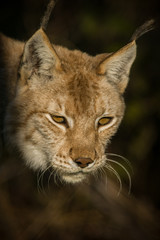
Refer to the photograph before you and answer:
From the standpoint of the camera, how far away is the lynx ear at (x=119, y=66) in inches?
155

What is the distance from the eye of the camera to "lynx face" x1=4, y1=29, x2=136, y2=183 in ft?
12.0

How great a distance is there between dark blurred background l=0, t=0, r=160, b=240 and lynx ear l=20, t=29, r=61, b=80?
2.66 meters

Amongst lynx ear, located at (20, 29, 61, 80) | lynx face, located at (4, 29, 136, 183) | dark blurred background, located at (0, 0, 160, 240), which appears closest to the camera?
lynx ear, located at (20, 29, 61, 80)

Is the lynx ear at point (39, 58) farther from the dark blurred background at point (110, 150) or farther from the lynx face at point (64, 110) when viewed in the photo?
the dark blurred background at point (110, 150)

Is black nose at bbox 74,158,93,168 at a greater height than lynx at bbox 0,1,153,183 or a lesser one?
lesser

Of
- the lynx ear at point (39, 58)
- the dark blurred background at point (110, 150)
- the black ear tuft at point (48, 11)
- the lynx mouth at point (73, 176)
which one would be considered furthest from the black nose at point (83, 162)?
the dark blurred background at point (110, 150)

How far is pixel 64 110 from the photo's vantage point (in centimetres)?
371

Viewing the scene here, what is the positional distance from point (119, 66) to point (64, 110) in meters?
0.88

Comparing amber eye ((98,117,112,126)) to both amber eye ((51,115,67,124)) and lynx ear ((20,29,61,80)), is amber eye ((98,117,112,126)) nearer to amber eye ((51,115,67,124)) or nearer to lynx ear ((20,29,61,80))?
amber eye ((51,115,67,124))

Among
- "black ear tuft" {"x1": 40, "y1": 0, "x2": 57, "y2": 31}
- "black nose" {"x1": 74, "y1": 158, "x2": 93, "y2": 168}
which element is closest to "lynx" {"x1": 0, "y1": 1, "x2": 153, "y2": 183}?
"black nose" {"x1": 74, "y1": 158, "x2": 93, "y2": 168}

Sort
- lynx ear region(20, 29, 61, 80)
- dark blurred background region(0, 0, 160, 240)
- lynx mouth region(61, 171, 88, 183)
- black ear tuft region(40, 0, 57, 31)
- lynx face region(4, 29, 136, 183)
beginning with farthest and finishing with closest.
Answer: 1. dark blurred background region(0, 0, 160, 240)
2. lynx mouth region(61, 171, 88, 183)
3. lynx face region(4, 29, 136, 183)
4. lynx ear region(20, 29, 61, 80)
5. black ear tuft region(40, 0, 57, 31)

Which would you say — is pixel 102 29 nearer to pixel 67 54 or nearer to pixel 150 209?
pixel 67 54

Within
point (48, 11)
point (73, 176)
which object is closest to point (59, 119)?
point (73, 176)

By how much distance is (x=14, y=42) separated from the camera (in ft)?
14.3
